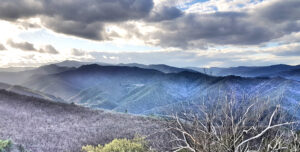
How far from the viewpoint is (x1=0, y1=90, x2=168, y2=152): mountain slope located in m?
11.4

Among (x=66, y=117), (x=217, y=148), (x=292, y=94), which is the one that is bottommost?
(x=292, y=94)

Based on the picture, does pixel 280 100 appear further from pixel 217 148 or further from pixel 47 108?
pixel 47 108

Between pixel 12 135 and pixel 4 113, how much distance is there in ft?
19.2

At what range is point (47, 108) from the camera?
20766 mm

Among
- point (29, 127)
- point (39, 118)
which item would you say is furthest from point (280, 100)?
point (39, 118)

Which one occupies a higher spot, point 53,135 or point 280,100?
point 280,100

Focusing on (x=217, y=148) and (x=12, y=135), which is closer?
(x=217, y=148)

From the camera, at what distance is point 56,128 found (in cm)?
1461

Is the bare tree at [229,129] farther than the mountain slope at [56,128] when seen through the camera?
No

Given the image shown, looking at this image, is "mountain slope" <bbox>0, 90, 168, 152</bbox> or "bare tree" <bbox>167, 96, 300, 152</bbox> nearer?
"bare tree" <bbox>167, 96, 300, 152</bbox>

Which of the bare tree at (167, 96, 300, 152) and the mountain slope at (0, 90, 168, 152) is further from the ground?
the bare tree at (167, 96, 300, 152)

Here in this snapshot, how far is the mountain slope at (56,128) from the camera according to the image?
11.4 metres

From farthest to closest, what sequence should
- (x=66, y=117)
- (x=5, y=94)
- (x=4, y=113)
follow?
(x=5, y=94)
(x=66, y=117)
(x=4, y=113)

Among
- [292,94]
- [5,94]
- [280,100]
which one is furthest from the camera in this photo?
[292,94]
